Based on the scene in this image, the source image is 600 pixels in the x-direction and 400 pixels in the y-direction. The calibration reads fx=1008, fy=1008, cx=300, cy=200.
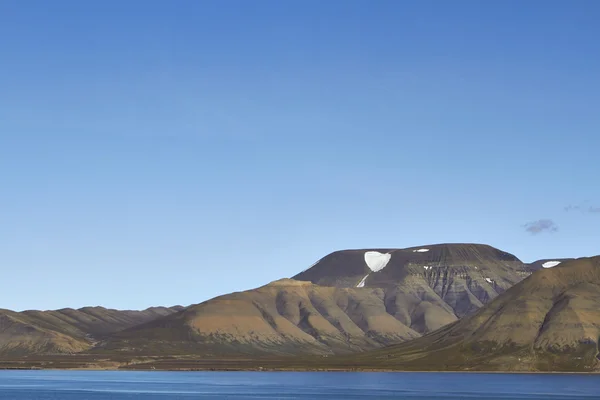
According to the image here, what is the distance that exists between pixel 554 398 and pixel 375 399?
114ft

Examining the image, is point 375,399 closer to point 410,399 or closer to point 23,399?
point 410,399

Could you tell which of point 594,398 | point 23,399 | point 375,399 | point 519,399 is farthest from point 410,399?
point 23,399

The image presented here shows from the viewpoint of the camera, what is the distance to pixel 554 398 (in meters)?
197

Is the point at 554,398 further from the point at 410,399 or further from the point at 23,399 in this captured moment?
the point at 23,399

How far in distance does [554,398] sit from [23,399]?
10428 cm

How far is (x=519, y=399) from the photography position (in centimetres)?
19962

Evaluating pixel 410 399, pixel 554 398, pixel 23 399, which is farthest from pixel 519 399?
pixel 23 399

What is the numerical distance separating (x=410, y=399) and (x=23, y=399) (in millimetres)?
76392

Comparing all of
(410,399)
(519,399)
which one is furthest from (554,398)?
(410,399)

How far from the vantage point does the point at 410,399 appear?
199 meters

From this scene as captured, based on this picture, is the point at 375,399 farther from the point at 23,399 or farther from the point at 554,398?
the point at 23,399

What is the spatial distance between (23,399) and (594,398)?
112 metres

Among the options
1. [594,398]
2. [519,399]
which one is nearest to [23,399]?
[519,399]

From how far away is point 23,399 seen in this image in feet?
652
